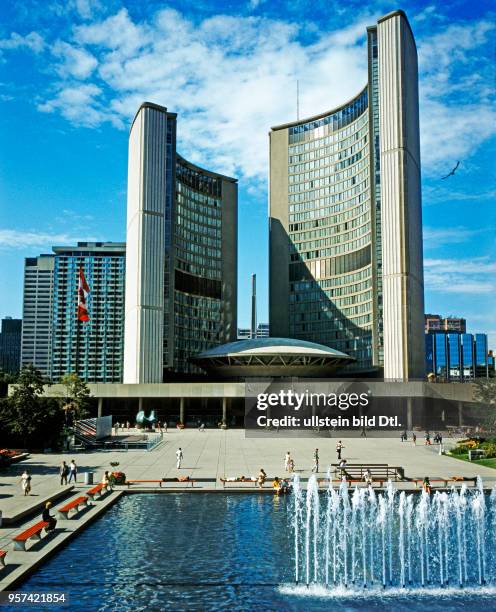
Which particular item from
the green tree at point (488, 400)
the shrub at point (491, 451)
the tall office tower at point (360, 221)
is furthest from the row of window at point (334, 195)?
the shrub at point (491, 451)

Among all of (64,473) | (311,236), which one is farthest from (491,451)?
(311,236)

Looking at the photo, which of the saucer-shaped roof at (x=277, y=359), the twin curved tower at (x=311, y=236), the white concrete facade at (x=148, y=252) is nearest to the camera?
the twin curved tower at (x=311, y=236)

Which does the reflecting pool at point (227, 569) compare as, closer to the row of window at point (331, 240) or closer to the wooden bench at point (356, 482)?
the wooden bench at point (356, 482)

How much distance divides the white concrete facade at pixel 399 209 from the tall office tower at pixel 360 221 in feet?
0.53

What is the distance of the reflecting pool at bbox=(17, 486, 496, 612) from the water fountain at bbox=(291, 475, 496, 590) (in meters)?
0.09

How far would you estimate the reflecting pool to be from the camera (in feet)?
57.7

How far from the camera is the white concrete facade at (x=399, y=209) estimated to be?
102 meters

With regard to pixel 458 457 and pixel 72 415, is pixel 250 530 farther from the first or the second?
pixel 72 415

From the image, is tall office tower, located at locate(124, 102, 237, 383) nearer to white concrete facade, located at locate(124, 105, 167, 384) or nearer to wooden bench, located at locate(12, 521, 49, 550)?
white concrete facade, located at locate(124, 105, 167, 384)

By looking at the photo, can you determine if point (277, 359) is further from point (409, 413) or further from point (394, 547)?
point (394, 547)

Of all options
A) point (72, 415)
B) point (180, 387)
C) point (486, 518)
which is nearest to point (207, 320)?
point (180, 387)

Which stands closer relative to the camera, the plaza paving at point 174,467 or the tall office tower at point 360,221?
the plaza paving at point 174,467

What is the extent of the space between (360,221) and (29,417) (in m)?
87.7

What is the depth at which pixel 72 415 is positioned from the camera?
2596 inches
